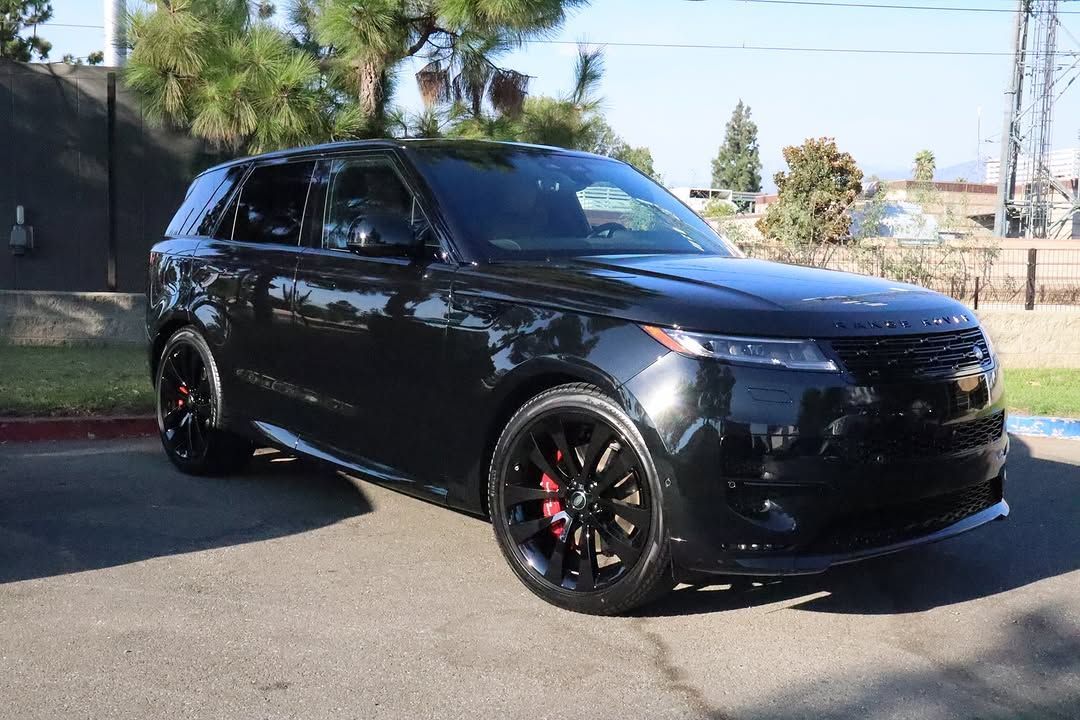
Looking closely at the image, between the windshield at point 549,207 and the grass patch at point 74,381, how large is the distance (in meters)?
3.96

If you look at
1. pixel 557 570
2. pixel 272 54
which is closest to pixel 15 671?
pixel 557 570

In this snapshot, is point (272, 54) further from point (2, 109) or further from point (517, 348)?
point (517, 348)

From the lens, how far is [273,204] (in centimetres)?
589

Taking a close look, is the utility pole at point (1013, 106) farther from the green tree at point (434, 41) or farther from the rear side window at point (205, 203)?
the rear side window at point (205, 203)

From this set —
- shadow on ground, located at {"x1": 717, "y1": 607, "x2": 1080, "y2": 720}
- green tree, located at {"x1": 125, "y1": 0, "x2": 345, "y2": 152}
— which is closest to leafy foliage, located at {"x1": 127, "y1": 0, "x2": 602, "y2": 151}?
green tree, located at {"x1": 125, "y1": 0, "x2": 345, "y2": 152}

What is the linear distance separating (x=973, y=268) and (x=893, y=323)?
410 inches

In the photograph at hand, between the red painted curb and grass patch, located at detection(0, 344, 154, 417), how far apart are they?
0.53 feet

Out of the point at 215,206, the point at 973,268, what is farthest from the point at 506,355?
the point at 973,268

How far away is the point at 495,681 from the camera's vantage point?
3561mm

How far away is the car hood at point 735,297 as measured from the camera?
3805 millimetres

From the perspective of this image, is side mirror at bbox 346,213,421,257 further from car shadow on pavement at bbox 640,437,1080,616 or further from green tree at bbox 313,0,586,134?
green tree at bbox 313,0,586,134

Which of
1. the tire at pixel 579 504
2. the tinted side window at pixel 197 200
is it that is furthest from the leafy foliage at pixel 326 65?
the tire at pixel 579 504

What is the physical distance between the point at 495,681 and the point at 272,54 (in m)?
8.71

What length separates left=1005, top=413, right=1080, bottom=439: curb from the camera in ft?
27.6
